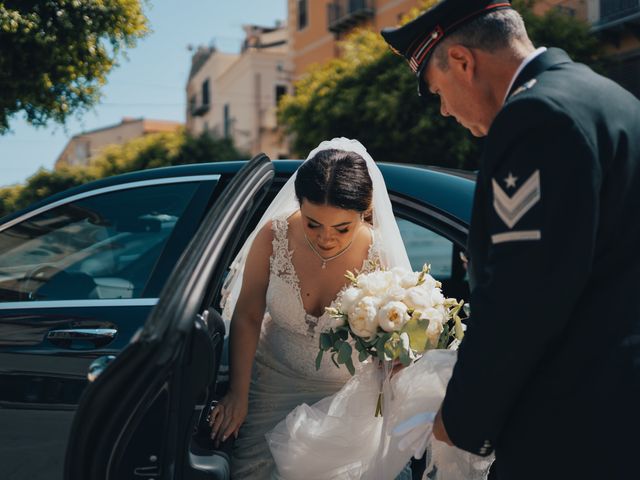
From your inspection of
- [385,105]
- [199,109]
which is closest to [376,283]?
[385,105]

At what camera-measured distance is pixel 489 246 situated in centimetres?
149

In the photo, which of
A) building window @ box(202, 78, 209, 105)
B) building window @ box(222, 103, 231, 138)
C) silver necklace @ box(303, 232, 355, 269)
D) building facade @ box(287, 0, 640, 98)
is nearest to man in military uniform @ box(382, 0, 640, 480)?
silver necklace @ box(303, 232, 355, 269)

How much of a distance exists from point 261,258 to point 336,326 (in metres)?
0.51

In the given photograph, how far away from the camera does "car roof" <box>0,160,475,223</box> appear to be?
2.54 m

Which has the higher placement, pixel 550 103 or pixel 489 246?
pixel 550 103

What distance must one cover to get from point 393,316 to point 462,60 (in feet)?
2.86

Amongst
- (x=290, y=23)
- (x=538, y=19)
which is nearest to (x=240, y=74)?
(x=290, y=23)

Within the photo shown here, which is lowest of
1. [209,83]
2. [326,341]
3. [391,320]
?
[209,83]

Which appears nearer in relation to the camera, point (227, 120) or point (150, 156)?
point (150, 156)

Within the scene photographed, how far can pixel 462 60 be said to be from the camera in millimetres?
1554

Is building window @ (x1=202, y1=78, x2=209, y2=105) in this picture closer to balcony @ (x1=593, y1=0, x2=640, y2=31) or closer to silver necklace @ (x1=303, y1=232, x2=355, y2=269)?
balcony @ (x1=593, y1=0, x2=640, y2=31)

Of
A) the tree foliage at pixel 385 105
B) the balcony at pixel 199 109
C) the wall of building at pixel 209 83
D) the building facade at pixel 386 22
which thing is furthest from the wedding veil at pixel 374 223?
the balcony at pixel 199 109

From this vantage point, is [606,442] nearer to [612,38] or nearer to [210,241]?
[210,241]

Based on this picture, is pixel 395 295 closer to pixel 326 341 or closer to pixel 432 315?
pixel 432 315
